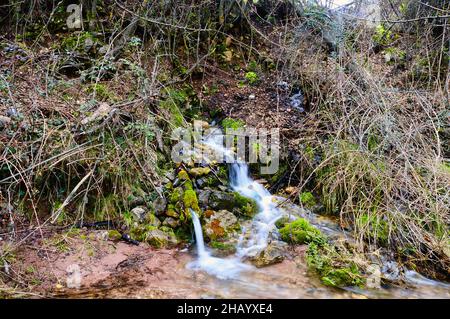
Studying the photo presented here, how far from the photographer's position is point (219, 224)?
388cm

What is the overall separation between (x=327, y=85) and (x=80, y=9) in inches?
171

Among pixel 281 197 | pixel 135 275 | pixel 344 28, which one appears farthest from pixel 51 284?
pixel 344 28

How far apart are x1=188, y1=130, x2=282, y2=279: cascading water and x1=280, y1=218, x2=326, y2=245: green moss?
0.71 feet

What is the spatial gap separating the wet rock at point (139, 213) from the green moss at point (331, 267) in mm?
1836

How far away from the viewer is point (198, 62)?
6.00 meters

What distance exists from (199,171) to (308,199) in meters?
1.52

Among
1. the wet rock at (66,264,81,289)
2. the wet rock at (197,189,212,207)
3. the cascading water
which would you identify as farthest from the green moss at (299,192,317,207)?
the wet rock at (66,264,81,289)

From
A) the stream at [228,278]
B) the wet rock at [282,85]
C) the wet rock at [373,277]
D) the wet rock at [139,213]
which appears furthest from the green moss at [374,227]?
the wet rock at [282,85]

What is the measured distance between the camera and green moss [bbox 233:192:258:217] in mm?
4273

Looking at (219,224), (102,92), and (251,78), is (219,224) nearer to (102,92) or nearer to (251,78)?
(102,92)

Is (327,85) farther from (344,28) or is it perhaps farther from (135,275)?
(135,275)

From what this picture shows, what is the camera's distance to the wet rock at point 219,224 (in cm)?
378

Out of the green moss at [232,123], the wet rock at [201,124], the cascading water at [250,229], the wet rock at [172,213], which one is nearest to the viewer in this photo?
the cascading water at [250,229]

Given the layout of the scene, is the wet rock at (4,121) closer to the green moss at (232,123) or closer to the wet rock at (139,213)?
the wet rock at (139,213)
